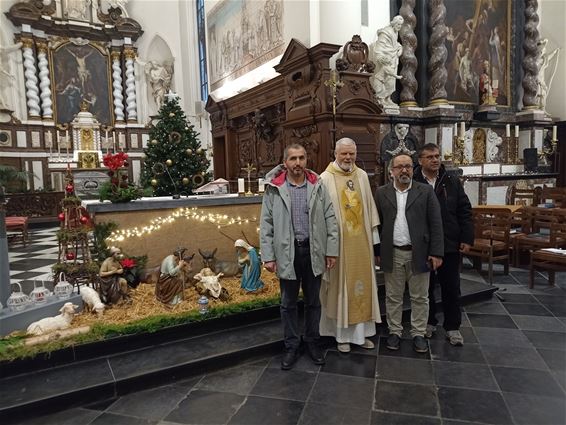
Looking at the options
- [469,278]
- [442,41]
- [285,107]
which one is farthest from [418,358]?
[442,41]

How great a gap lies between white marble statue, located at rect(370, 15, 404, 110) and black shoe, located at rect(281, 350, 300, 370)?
227 inches

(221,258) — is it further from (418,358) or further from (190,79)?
(190,79)

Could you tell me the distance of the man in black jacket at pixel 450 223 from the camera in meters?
3.42

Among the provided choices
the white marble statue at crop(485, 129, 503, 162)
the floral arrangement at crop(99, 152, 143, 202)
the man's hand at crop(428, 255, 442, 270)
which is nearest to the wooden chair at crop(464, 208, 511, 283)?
the man's hand at crop(428, 255, 442, 270)

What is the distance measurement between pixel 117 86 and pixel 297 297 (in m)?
14.0

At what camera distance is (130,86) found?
14.7 metres

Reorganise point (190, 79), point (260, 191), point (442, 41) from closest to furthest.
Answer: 1. point (260, 191)
2. point (442, 41)
3. point (190, 79)

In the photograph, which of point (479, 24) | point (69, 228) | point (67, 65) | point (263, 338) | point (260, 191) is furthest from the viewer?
point (67, 65)

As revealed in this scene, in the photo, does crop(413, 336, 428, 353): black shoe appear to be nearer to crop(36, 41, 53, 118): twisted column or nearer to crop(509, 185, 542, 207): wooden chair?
crop(509, 185, 542, 207): wooden chair

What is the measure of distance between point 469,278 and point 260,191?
315cm

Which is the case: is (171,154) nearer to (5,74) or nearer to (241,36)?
(241,36)

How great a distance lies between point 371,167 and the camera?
7.37 m

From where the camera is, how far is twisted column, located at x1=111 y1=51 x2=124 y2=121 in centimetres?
1458

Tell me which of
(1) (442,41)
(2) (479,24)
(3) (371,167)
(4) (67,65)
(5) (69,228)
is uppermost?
(4) (67,65)
